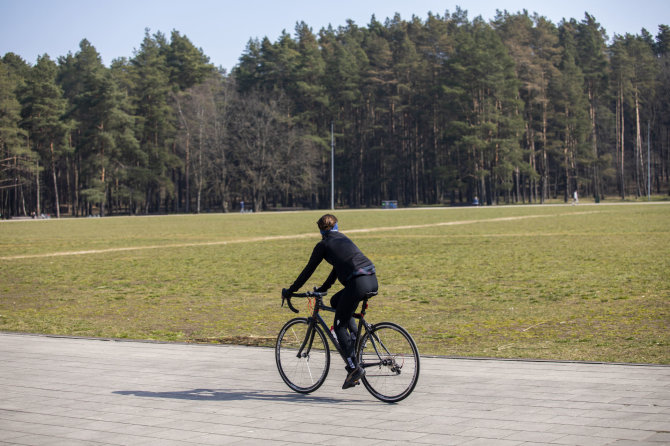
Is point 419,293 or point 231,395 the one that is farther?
point 419,293

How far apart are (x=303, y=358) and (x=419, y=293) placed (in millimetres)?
8130

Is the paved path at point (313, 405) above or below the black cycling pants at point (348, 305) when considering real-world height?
below

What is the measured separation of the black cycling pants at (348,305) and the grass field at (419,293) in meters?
2.78

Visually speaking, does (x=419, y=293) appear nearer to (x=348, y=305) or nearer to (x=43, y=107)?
(x=348, y=305)

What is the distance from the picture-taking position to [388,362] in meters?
7.00

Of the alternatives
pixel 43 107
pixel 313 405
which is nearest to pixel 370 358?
pixel 313 405

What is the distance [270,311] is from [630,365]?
6.89 m

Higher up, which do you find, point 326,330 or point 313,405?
point 326,330

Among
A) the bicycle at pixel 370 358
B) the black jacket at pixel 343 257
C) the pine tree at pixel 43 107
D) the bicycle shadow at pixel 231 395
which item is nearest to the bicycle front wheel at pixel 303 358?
the bicycle at pixel 370 358

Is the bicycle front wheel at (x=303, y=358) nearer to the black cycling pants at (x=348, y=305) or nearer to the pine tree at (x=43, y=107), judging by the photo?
the black cycling pants at (x=348, y=305)

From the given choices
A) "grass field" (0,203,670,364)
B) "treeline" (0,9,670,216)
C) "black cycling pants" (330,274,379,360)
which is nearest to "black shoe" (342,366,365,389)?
"black cycling pants" (330,274,379,360)

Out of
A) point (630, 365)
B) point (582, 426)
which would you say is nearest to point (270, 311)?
point (630, 365)

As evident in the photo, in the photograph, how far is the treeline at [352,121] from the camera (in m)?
95.2

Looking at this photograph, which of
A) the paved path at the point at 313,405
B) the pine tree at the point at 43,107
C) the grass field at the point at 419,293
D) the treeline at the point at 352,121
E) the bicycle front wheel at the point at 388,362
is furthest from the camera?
the treeline at the point at 352,121
